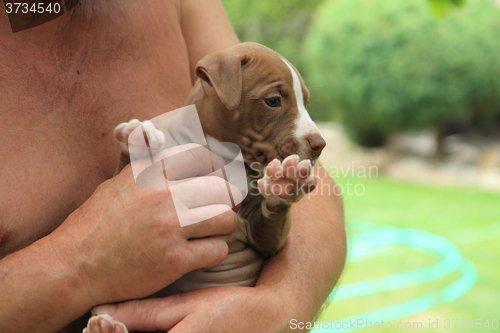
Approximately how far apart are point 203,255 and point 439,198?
28.1ft

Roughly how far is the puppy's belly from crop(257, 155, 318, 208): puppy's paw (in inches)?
11.9

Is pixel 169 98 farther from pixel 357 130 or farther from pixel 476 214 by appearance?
pixel 357 130

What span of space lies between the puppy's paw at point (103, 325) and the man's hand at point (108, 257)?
5 cm

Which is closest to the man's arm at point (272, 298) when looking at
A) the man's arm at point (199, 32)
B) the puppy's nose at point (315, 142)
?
the puppy's nose at point (315, 142)

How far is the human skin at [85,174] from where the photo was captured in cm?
139

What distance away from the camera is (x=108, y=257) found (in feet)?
4.58

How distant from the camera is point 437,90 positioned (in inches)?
409

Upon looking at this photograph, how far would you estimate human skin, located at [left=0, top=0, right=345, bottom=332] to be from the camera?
4.56 feet

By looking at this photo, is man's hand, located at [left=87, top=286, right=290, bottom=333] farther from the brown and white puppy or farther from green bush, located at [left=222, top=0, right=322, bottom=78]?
green bush, located at [left=222, top=0, right=322, bottom=78]

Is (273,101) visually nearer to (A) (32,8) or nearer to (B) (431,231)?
(A) (32,8)

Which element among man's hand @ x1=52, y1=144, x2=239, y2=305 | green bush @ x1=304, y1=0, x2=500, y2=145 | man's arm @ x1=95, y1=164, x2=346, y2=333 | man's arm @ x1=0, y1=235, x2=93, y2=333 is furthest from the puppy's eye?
green bush @ x1=304, y1=0, x2=500, y2=145

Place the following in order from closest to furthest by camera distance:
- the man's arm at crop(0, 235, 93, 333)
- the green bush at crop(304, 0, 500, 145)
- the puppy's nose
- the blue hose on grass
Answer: the man's arm at crop(0, 235, 93, 333)
the puppy's nose
the blue hose on grass
the green bush at crop(304, 0, 500, 145)

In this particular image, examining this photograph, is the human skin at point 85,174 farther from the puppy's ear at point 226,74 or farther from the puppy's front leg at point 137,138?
the puppy's ear at point 226,74

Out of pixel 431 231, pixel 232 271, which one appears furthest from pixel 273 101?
pixel 431 231
